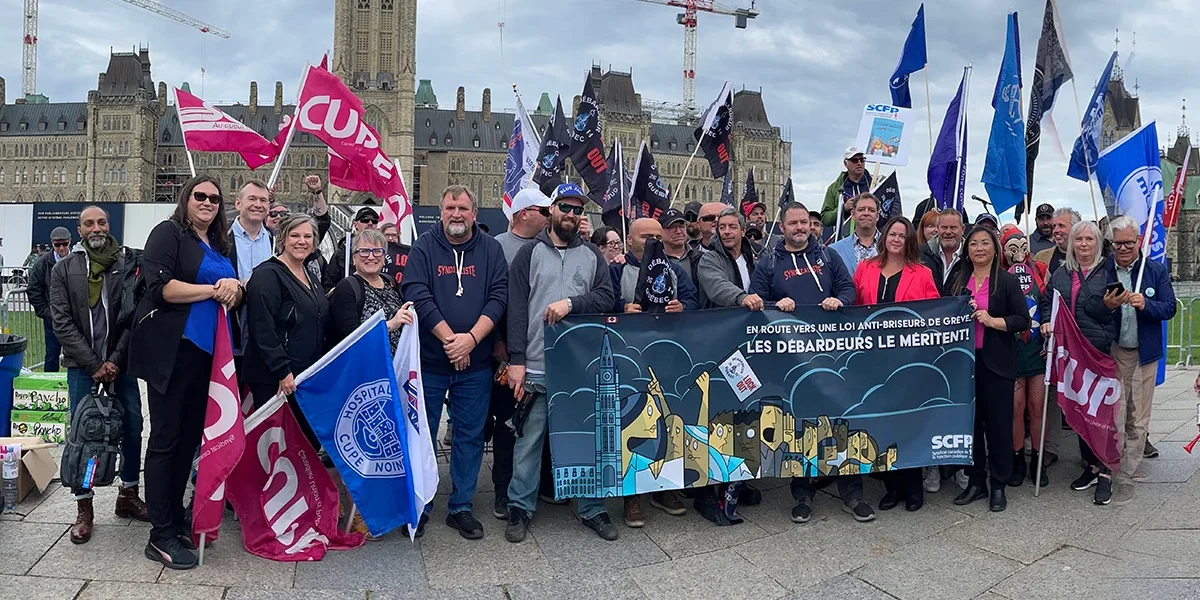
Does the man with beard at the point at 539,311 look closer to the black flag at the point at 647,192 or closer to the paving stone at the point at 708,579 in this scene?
the paving stone at the point at 708,579

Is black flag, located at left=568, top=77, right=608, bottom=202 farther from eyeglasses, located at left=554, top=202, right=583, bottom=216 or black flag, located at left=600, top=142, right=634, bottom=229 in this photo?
eyeglasses, located at left=554, top=202, right=583, bottom=216

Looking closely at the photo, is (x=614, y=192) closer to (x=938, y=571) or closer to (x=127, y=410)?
(x=127, y=410)

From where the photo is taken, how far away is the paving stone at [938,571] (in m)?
4.56

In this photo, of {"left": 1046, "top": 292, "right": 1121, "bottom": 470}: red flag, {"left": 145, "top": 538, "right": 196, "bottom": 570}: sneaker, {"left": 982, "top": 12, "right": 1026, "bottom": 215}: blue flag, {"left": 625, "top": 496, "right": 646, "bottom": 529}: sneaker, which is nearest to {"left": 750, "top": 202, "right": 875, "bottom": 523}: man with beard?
{"left": 625, "top": 496, "right": 646, "bottom": 529}: sneaker

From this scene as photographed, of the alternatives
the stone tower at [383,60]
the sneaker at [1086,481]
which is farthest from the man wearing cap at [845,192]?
the stone tower at [383,60]

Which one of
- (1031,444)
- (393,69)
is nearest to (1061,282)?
(1031,444)

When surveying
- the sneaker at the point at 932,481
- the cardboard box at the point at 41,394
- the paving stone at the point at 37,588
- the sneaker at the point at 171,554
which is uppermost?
the cardboard box at the point at 41,394

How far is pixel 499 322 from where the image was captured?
5.71 m

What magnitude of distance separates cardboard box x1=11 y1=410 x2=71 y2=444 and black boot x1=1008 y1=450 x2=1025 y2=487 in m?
7.48

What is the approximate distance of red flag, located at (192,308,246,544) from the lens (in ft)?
15.7

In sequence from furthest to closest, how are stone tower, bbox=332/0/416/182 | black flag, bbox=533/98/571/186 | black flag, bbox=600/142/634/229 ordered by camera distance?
stone tower, bbox=332/0/416/182 < black flag, bbox=533/98/571/186 < black flag, bbox=600/142/634/229

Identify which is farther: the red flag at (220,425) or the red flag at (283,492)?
the red flag at (283,492)

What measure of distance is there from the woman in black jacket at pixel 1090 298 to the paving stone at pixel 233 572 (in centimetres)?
522

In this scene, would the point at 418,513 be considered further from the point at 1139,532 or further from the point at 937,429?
the point at 1139,532
